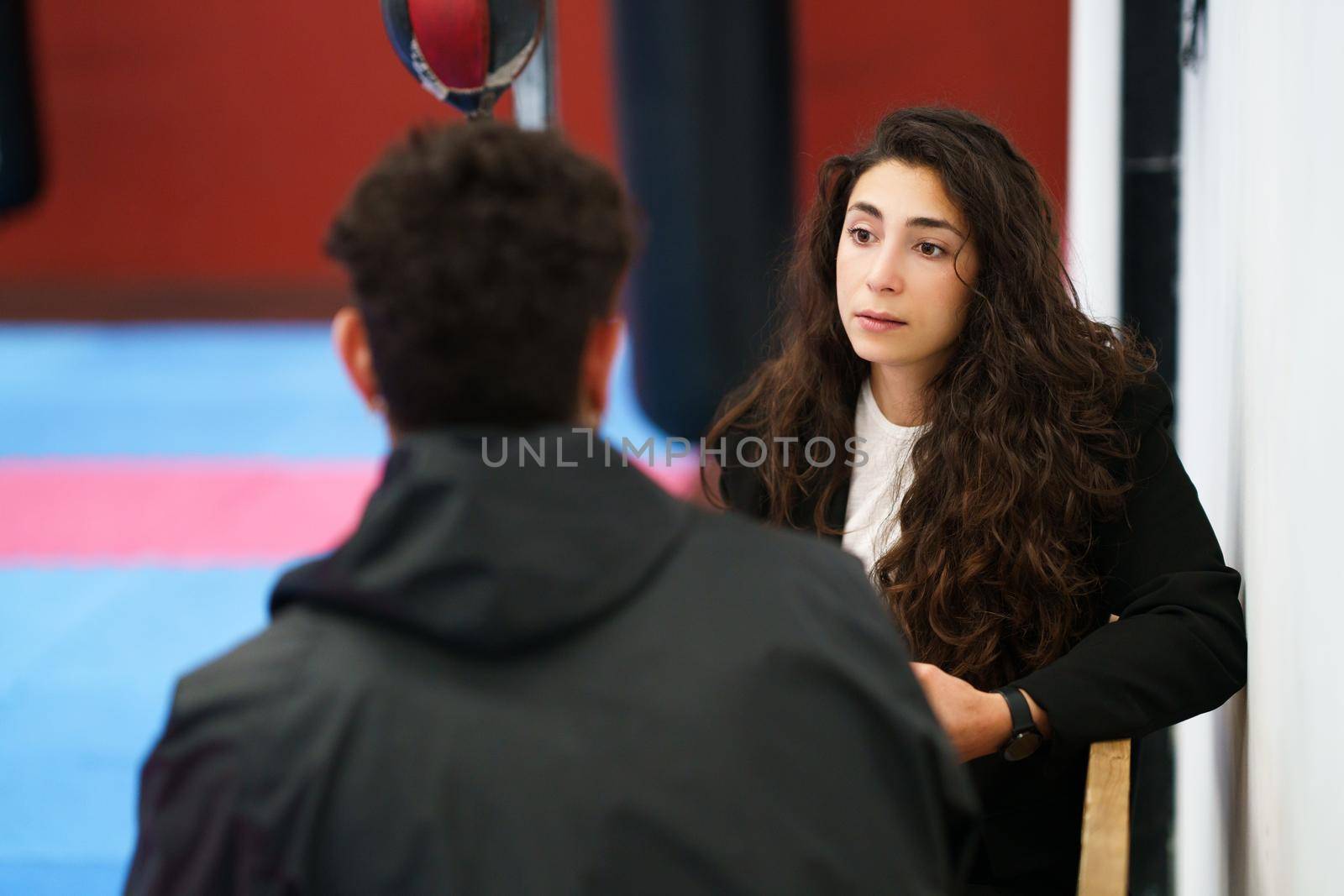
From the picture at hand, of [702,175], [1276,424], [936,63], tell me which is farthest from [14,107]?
[1276,424]

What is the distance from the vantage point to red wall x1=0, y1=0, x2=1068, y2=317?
7043 mm

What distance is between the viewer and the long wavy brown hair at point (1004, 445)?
1.57 metres

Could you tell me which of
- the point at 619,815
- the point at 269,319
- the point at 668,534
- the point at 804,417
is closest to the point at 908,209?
the point at 804,417

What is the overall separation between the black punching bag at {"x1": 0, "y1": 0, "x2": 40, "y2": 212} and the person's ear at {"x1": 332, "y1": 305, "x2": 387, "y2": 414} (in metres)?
5.47

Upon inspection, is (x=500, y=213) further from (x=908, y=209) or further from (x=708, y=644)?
(x=908, y=209)

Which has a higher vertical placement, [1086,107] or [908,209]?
[1086,107]

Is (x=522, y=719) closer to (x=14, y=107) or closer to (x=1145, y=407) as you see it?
(x=1145, y=407)

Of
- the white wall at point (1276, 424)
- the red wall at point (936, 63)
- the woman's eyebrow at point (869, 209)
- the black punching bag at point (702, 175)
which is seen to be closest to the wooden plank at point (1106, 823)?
the white wall at point (1276, 424)

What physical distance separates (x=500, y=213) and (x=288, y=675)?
30 centimetres

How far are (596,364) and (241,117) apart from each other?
704cm

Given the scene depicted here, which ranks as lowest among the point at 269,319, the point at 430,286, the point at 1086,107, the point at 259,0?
the point at 269,319

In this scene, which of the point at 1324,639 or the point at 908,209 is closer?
the point at 1324,639

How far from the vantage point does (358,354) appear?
920 mm

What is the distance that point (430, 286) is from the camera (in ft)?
2.74
